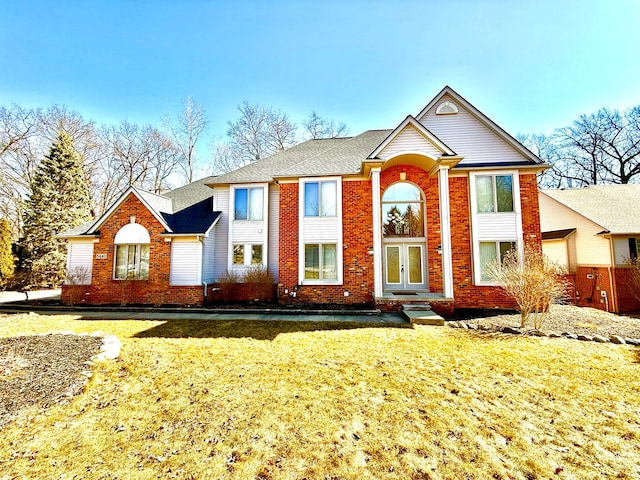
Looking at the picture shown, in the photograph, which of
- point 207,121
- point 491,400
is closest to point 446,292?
point 491,400

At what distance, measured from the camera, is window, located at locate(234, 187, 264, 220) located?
14.3m

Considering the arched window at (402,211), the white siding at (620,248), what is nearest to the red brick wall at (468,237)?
the arched window at (402,211)

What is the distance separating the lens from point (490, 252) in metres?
11.9

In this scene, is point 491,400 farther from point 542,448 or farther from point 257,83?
point 257,83

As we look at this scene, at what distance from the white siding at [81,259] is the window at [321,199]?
10.9 meters

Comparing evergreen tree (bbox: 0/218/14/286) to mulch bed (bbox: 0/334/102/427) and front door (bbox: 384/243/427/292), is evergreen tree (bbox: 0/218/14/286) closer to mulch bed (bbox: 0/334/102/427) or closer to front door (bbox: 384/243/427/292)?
mulch bed (bbox: 0/334/102/427)

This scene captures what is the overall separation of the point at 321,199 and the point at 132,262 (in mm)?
9559

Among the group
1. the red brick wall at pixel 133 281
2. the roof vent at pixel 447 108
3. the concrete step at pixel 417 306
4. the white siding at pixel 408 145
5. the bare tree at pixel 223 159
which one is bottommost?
the concrete step at pixel 417 306

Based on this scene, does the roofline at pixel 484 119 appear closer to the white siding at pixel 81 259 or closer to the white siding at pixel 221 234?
the white siding at pixel 221 234

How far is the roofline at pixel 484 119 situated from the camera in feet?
39.7

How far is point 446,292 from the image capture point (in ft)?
35.4

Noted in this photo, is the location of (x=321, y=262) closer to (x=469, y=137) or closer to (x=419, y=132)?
(x=419, y=132)

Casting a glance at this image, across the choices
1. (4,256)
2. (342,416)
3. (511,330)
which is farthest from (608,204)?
(4,256)

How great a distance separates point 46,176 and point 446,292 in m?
29.6
